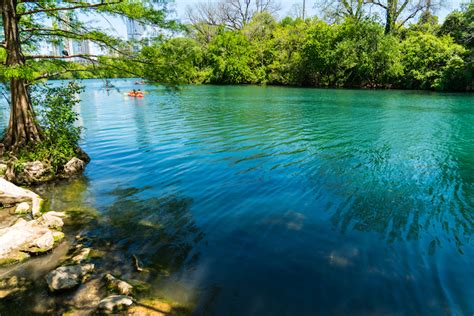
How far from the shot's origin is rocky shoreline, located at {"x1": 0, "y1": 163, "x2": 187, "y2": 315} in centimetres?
436

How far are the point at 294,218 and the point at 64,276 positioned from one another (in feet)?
15.7

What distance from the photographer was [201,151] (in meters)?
13.3

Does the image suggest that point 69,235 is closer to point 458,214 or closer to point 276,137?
point 458,214

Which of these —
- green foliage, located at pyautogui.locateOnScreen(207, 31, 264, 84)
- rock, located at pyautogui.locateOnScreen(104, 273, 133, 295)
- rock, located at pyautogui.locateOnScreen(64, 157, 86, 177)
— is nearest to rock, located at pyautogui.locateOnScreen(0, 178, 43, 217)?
rock, located at pyautogui.locateOnScreen(64, 157, 86, 177)

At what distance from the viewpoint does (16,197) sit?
786cm

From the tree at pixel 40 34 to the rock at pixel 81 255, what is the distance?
5.87m

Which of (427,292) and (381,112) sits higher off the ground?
(381,112)

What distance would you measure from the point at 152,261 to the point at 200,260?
870mm

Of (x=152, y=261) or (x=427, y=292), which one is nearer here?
(x=427, y=292)

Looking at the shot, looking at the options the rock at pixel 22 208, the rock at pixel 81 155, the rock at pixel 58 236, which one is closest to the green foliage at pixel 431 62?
the rock at pixel 81 155

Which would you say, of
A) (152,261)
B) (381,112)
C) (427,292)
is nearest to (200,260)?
(152,261)

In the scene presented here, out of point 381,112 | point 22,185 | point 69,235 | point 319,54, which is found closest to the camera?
point 69,235

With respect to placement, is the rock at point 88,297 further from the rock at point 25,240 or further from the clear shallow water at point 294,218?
the rock at point 25,240

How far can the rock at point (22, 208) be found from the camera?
7.32 meters
